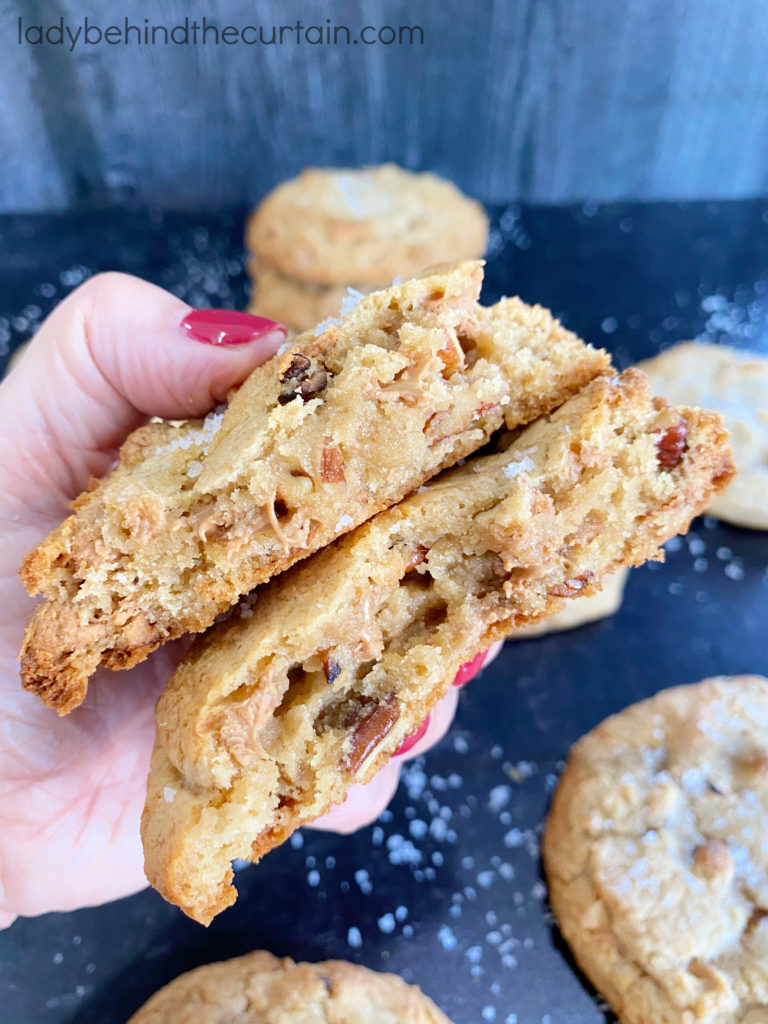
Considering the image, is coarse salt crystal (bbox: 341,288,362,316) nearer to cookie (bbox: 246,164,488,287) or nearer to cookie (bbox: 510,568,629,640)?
cookie (bbox: 510,568,629,640)

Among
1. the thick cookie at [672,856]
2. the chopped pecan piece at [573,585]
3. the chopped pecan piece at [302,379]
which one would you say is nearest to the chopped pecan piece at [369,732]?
the chopped pecan piece at [573,585]

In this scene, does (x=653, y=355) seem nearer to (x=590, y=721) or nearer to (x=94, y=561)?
(x=590, y=721)

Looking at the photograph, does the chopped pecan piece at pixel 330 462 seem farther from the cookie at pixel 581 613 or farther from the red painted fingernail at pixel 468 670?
the cookie at pixel 581 613

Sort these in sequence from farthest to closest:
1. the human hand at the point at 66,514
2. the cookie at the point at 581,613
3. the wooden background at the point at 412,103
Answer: the wooden background at the point at 412,103, the cookie at the point at 581,613, the human hand at the point at 66,514

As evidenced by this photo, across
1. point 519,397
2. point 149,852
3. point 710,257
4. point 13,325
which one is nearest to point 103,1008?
point 149,852

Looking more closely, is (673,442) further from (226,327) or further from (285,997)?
(285,997)

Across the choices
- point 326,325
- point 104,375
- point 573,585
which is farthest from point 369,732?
point 104,375

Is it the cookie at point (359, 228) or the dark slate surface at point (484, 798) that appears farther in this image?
the cookie at point (359, 228)
